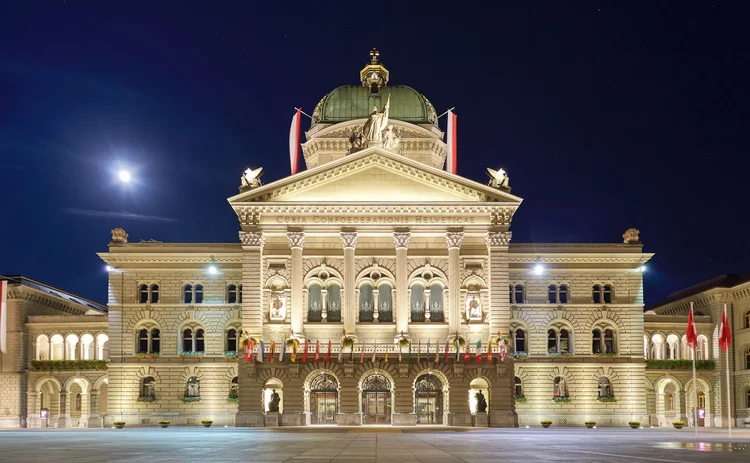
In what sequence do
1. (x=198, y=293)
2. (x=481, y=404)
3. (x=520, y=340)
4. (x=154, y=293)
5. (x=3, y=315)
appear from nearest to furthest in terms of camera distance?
(x=481, y=404), (x=154, y=293), (x=3, y=315), (x=520, y=340), (x=198, y=293)

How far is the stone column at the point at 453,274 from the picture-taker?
258 ft

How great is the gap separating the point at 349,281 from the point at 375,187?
8.05m

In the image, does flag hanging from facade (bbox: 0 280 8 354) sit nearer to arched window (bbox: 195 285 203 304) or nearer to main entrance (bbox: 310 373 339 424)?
arched window (bbox: 195 285 203 304)

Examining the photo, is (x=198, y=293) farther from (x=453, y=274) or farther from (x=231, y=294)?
(x=453, y=274)

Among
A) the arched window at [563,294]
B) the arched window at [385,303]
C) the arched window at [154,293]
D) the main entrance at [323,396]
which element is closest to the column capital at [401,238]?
the arched window at [385,303]

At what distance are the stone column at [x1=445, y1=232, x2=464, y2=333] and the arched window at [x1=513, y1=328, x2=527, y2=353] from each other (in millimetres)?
9339

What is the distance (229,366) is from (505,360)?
80.8ft

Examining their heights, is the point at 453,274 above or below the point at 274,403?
above

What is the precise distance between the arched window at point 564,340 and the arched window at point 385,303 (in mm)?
15970

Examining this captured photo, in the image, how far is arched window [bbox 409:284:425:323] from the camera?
81688mm

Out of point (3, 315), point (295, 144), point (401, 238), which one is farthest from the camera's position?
point (295, 144)

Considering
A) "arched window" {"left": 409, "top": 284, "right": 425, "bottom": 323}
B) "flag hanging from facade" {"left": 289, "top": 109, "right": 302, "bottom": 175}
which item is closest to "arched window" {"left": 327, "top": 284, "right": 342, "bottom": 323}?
"arched window" {"left": 409, "top": 284, "right": 425, "bottom": 323}

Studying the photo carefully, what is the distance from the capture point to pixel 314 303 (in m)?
82.1

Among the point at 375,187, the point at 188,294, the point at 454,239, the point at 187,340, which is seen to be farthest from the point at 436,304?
the point at 187,340
